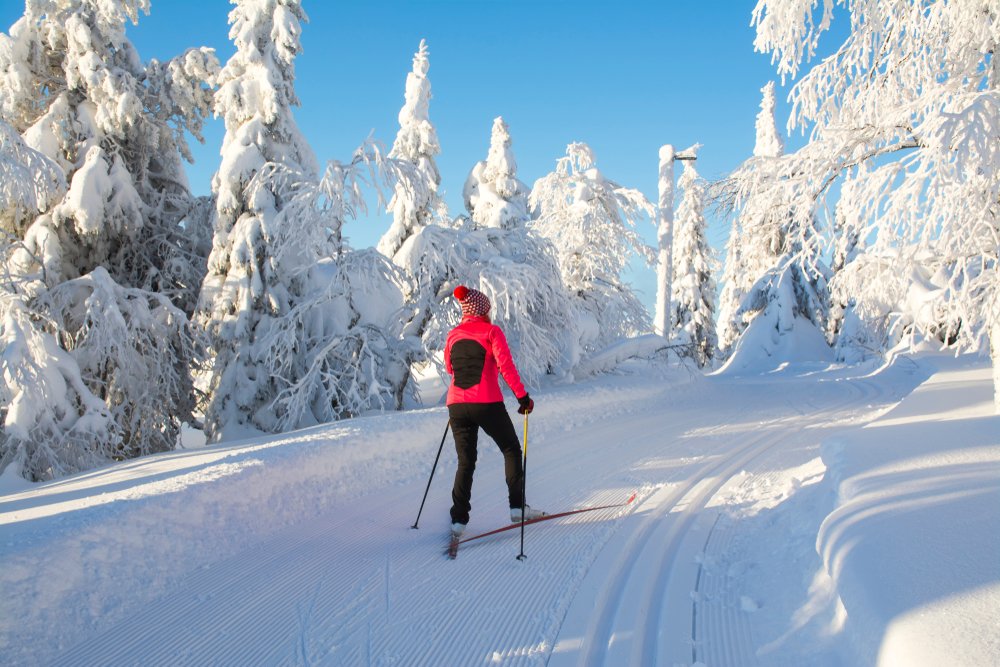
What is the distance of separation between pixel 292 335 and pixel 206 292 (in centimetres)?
248

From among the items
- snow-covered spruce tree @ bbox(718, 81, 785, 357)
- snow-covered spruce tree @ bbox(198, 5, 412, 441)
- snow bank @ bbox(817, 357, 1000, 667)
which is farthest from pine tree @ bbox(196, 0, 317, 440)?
snow-covered spruce tree @ bbox(718, 81, 785, 357)

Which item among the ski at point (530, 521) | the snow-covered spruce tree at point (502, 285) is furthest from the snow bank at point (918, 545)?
the snow-covered spruce tree at point (502, 285)

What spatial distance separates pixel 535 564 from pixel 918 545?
2.31 meters

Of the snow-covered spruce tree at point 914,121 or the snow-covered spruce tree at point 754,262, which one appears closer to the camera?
the snow-covered spruce tree at point 914,121

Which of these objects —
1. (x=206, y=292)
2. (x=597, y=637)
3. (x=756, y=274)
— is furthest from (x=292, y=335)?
(x=756, y=274)

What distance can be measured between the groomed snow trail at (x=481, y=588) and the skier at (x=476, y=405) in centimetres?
37

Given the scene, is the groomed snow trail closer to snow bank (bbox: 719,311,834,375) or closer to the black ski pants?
the black ski pants

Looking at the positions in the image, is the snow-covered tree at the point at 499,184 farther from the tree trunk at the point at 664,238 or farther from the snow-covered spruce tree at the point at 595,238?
the tree trunk at the point at 664,238

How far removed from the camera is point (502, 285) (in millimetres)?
11086

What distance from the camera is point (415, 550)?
14.4 ft

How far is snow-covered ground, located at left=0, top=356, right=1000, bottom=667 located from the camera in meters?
2.79

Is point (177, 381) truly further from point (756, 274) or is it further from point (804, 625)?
point (756, 274)

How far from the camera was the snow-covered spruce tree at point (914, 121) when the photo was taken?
5023 millimetres

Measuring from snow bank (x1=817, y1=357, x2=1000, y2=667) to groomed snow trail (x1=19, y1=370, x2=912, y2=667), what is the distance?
2.32ft
